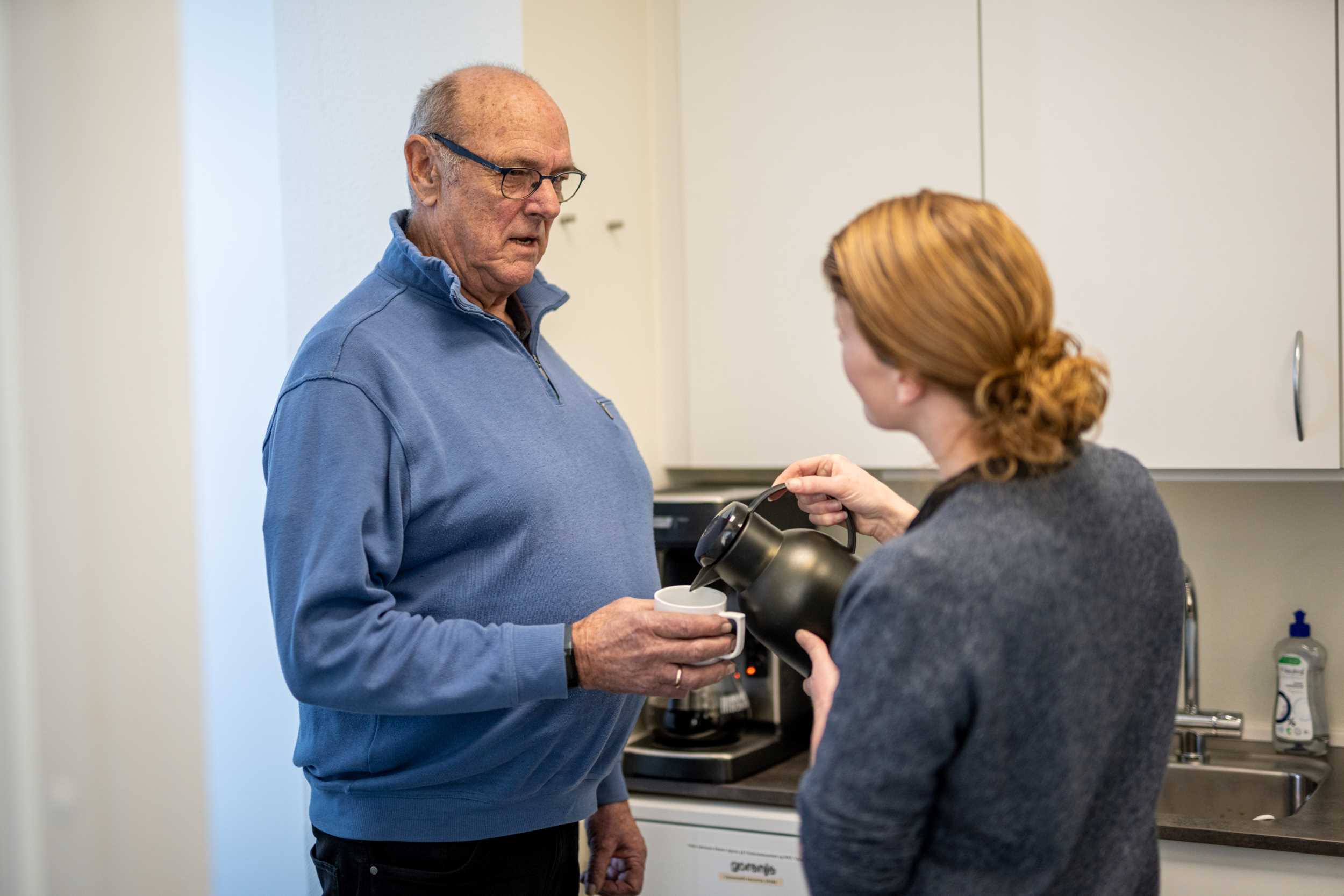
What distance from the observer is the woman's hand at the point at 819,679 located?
3.09ft

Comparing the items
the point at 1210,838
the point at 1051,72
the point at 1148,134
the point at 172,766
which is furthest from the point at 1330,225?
the point at 172,766

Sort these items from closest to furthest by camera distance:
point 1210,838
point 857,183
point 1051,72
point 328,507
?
1. point 328,507
2. point 1210,838
3. point 1051,72
4. point 857,183

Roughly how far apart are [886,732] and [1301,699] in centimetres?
168

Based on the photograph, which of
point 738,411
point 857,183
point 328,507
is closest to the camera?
point 328,507

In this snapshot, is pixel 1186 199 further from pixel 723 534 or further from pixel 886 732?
pixel 886 732

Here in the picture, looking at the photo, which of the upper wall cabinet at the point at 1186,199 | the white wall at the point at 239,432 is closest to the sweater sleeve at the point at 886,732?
the upper wall cabinet at the point at 1186,199

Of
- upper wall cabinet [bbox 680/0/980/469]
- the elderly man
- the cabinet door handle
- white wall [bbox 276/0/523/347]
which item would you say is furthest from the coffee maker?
the cabinet door handle

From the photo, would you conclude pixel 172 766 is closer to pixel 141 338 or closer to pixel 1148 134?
pixel 141 338

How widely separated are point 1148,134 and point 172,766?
6.82ft

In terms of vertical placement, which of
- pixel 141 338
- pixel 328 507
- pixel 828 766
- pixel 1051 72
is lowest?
pixel 828 766

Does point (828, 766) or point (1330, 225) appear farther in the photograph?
point (1330, 225)

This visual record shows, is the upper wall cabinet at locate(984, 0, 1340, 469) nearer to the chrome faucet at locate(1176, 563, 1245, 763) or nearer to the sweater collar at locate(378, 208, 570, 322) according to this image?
the chrome faucet at locate(1176, 563, 1245, 763)

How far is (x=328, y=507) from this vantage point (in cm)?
118

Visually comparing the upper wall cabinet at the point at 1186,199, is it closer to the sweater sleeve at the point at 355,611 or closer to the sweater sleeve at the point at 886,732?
the sweater sleeve at the point at 355,611
